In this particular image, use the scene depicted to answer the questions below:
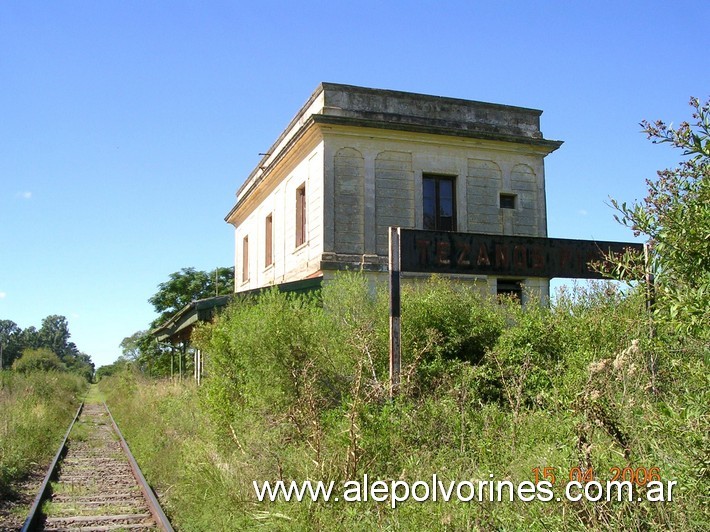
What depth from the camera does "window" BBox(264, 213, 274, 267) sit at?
2244cm

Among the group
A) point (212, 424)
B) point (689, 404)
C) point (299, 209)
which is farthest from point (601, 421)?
point (299, 209)

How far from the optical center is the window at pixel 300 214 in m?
19.1

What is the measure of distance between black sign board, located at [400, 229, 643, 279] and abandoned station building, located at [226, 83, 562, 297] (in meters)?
6.91

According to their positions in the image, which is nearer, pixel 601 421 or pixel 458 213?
pixel 601 421

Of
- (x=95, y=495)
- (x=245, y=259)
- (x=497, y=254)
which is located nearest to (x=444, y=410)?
(x=497, y=254)

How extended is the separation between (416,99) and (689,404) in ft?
50.0

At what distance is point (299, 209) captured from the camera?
1941cm

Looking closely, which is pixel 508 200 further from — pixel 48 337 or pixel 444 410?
pixel 48 337

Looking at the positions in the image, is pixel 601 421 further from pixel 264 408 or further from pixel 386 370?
pixel 264 408

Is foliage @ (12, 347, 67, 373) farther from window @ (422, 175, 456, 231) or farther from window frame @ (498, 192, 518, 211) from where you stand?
window frame @ (498, 192, 518, 211)

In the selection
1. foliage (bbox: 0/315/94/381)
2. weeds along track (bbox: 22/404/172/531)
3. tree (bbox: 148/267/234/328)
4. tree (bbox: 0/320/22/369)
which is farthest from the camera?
foliage (bbox: 0/315/94/381)

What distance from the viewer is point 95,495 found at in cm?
1078

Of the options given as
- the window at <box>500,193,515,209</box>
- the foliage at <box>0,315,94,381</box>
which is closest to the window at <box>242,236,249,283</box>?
the window at <box>500,193,515,209</box>
